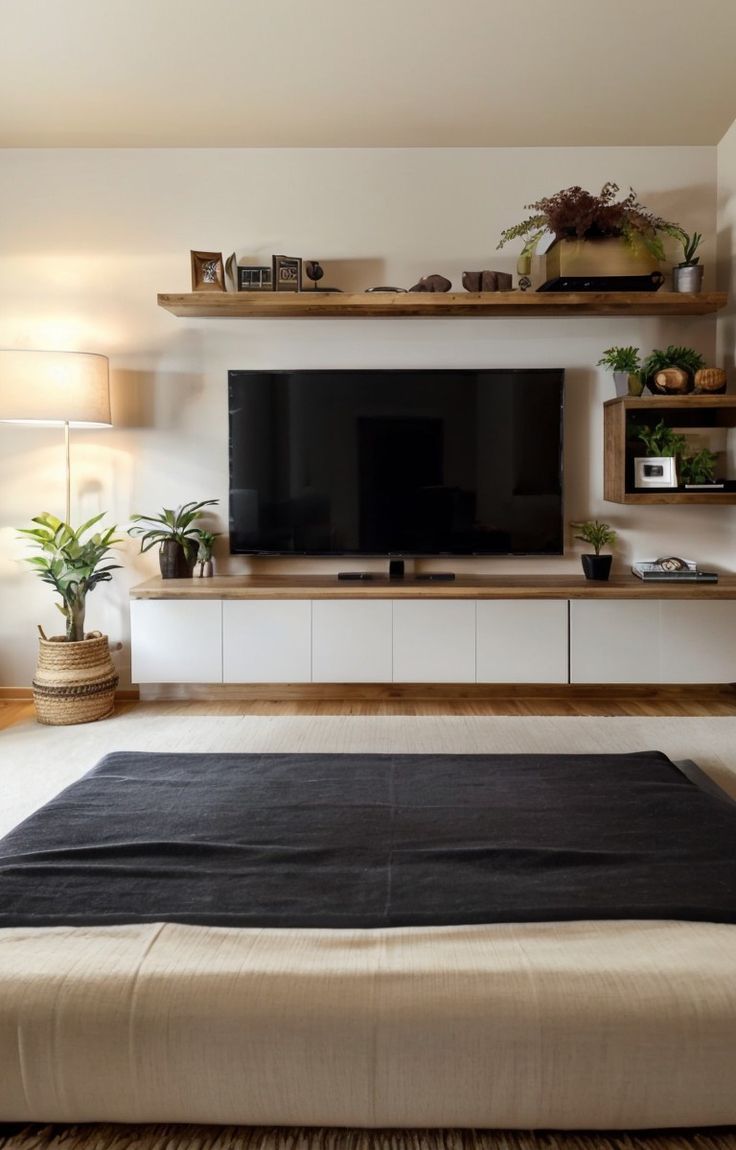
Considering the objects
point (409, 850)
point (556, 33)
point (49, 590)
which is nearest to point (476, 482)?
point (556, 33)

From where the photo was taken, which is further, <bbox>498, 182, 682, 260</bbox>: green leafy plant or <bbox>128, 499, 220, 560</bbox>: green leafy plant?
<bbox>128, 499, 220, 560</bbox>: green leafy plant

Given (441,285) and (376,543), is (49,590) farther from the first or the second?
(441,285)

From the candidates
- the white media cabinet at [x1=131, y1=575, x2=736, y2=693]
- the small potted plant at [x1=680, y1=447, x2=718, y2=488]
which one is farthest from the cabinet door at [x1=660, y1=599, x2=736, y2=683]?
the small potted plant at [x1=680, y1=447, x2=718, y2=488]

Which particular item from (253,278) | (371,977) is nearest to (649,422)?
(253,278)

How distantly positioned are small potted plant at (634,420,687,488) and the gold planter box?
71cm

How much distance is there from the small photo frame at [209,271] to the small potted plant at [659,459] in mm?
2053

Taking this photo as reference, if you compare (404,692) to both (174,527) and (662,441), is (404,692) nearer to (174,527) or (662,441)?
(174,527)

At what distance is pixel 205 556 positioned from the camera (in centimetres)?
440

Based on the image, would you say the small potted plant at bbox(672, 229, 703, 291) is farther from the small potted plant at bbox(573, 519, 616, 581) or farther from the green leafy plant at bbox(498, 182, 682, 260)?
the small potted plant at bbox(573, 519, 616, 581)

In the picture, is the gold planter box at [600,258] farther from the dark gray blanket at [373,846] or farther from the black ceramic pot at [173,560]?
the dark gray blanket at [373,846]

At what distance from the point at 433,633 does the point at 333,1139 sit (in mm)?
2830

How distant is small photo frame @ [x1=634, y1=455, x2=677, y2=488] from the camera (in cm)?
416

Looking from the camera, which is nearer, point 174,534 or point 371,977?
point 371,977

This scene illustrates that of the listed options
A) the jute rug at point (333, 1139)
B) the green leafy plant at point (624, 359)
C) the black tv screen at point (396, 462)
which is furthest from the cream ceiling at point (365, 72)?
the jute rug at point (333, 1139)
